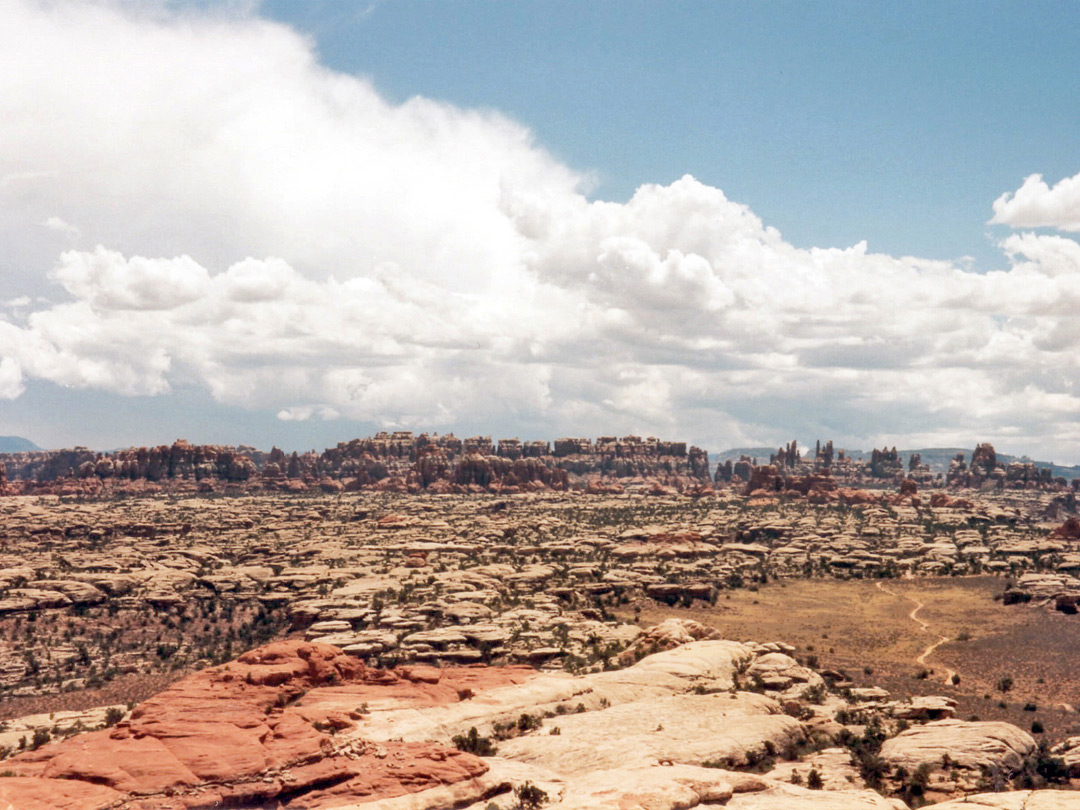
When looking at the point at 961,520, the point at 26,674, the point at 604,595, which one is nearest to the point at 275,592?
the point at 26,674

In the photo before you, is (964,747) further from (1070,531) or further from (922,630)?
(1070,531)

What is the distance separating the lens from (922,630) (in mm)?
72438

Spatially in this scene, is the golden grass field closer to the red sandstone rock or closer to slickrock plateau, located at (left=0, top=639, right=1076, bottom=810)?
slickrock plateau, located at (left=0, top=639, right=1076, bottom=810)

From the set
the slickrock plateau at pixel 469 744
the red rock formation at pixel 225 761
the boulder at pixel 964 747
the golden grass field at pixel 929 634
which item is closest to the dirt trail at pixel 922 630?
the golden grass field at pixel 929 634

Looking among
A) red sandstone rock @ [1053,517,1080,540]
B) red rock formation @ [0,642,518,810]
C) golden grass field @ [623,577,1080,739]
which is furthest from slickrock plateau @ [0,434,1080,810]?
red sandstone rock @ [1053,517,1080,540]

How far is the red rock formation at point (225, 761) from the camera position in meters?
24.0

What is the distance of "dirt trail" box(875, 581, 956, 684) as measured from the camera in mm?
57312

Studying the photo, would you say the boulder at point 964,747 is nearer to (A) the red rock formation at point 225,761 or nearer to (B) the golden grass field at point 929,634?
(B) the golden grass field at point 929,634

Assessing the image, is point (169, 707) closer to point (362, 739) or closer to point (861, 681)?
point (362, 739)

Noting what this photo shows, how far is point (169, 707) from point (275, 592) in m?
51.8

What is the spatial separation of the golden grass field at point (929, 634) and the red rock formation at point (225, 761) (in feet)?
118

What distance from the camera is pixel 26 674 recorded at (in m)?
57.2

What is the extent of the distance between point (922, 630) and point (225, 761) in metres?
67.6

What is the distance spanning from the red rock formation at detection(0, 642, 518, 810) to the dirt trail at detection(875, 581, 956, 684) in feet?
145
